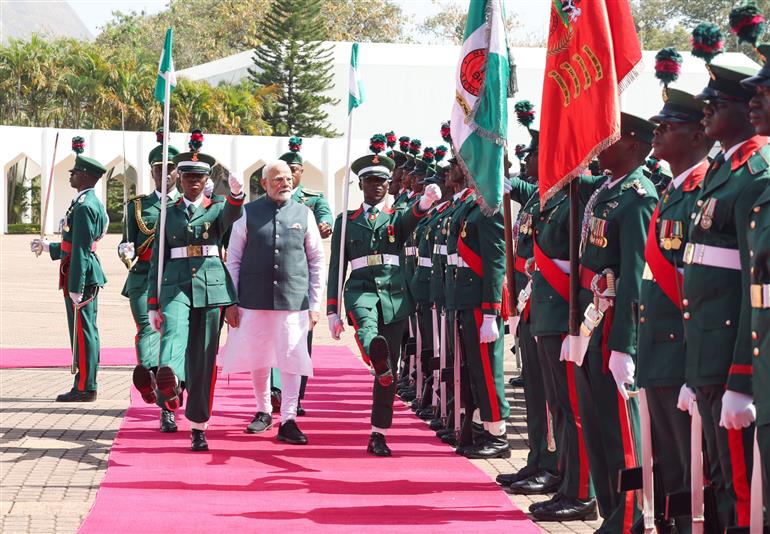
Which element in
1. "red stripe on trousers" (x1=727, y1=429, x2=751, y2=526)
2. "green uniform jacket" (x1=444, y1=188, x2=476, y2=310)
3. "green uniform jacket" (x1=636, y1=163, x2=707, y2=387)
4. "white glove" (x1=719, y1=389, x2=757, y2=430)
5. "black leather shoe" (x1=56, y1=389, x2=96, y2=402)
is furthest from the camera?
"black leather shoe" (x1=56, y1=389, x2=96, y2=402)

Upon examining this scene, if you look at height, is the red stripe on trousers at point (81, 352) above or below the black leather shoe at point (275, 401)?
above

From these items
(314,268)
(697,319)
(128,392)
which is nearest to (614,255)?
(697,319)

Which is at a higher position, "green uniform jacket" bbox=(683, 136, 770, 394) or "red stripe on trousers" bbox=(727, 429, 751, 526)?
"green uniform jacket" bbox=(683, 136, 770, 394)

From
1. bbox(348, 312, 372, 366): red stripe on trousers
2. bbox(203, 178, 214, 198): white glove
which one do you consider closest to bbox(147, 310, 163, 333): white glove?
bbox(203, 178, 214, 198): white glove

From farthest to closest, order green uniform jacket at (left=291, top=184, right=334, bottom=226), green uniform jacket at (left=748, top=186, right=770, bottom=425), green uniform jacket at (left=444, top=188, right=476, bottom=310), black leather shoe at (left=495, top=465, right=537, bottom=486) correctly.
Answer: green uniform jacket at (left=291, top=184, right=334, bottom=226) → green uniform jacket at (left=444, top=188, right=476, bottom=310) → black leather shoe at (left=495, top=465, right=537, bottom=486) → green uniform jacket at (left=748, top=186, right=770, bottom=425)

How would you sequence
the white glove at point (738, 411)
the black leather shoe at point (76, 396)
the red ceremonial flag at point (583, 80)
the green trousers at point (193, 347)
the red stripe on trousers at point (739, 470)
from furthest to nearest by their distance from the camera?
the black leather shoe at point (76, 396) → the green trousers at point (193, 347) → the red ceremonial flag at point (583, 80) → the red stripe on trousers at point (739, 470) → the white glove at point (738, 411)

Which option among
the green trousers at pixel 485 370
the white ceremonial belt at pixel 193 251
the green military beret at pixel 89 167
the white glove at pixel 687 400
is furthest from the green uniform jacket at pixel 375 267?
the white glove at pixel 687 400

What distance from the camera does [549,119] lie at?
6680 millimetres

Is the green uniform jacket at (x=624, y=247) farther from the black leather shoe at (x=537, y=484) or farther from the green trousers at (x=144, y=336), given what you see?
the green trousers at (x=144, y=336)

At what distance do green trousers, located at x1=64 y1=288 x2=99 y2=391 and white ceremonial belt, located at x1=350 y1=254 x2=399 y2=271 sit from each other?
3019mm

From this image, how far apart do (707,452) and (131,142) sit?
47.9 metres

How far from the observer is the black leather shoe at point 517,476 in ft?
24.7

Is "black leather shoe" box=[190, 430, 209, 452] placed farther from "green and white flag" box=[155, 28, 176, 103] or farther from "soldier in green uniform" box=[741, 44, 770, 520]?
"soldier in green uniform" box=[741, 44, 770, 520]

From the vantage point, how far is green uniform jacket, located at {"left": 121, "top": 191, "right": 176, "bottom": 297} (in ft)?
36.0
